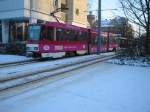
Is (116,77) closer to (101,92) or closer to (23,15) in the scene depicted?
(101,92)

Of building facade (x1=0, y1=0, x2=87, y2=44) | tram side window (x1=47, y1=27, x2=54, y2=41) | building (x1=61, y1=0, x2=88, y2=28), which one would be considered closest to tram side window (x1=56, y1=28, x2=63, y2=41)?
tram side window (x1=47, y1=27, x2=54, y2=41)

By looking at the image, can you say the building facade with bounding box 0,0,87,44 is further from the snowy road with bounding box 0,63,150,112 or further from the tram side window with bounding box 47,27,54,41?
the snowy road with bounding box 0,63,150,112

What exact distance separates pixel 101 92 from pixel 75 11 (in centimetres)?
3626

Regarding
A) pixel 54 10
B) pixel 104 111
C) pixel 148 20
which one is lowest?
pixel 104 111

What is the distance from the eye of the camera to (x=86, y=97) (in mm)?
9148

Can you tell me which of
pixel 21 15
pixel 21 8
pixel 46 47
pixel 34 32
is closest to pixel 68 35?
pixel 46 47

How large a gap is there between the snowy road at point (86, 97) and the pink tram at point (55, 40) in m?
10.6

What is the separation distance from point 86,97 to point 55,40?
15086 millimetres

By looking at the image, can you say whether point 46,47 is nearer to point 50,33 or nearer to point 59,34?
point 50,33

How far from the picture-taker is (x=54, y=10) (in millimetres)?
37969

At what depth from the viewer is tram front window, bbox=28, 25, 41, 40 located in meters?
22.7

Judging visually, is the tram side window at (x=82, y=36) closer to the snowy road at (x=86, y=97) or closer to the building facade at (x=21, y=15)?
the building facade at (x=21, y=15)

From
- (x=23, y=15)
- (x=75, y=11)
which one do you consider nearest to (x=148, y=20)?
(x=23, y=15)

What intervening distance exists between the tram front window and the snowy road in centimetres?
1076
